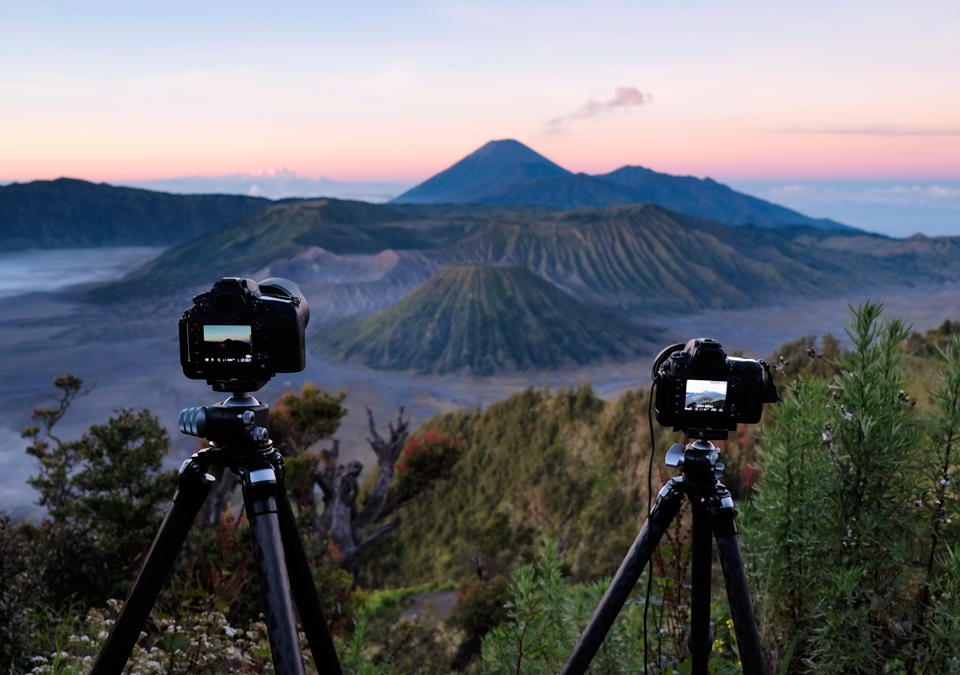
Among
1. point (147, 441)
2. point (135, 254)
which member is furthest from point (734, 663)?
point (135, 254)

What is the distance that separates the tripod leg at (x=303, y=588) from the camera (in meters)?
2.15

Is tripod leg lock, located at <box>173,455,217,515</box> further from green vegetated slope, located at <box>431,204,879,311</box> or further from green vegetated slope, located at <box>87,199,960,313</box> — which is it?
green vegetated slope, located at <box>431,204,879,311</box>

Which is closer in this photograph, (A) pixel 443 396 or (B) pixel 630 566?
(B) pixel 630 566

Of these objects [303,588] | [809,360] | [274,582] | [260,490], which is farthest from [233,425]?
[809,360]

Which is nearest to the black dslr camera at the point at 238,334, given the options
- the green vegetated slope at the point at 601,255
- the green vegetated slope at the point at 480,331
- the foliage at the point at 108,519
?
the foliage at the point at 108,519

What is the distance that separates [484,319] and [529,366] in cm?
1029

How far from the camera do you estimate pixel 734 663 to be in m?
3.01

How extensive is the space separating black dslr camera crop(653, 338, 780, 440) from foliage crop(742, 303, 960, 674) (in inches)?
19.4

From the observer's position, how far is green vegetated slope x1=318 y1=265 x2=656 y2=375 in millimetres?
92750

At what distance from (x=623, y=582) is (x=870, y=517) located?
3.28 ft

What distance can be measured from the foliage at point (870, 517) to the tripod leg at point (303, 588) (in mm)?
1704

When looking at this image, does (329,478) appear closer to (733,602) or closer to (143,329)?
(733,602)

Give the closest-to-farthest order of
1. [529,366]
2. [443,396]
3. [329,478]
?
1. [329,478]
2. [443,396]
3. [529,366]

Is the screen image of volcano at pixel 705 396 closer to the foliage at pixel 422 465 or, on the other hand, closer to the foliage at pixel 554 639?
the foliage at pixel 554 639
